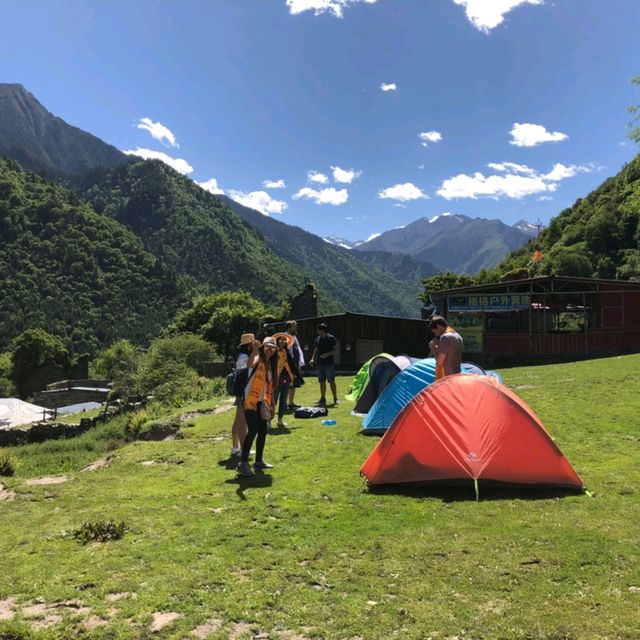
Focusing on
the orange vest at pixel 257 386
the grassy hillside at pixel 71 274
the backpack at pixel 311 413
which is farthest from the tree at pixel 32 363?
the orange vest at pixel 257 386

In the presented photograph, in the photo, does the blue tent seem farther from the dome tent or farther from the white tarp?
the white tarp

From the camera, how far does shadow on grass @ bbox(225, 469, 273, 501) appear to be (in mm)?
6496

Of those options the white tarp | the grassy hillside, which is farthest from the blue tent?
the grassy hillside

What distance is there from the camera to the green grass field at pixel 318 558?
3.41 m

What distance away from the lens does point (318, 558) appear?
4.42 meters

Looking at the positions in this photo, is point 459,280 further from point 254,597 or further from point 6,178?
point 6,178

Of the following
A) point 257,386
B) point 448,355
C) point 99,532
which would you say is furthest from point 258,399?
point 448,355

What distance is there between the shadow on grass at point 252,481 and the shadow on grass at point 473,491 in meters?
1.40

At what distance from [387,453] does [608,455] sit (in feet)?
11.7

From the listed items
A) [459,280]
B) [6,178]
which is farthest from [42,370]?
[6,178]

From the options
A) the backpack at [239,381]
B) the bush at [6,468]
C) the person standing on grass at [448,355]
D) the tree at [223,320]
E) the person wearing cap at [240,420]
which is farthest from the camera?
the tree at [223,320]

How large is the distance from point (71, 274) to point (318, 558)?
145m

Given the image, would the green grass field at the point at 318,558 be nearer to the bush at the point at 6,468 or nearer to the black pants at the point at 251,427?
the black pants at the point at 251,427

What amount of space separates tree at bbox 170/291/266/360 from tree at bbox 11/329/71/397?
61.6ft
